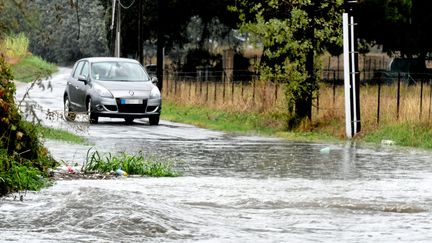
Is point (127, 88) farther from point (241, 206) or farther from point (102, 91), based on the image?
point (241, 206)

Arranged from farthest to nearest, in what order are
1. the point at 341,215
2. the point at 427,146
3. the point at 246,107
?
the point at 246,107 < the point at 427,146 < the point at 341,215

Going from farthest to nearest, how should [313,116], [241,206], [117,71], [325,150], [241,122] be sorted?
[241,122], [117,71], [313,116], [325,150], [241,206]

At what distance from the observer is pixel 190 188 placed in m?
13.4

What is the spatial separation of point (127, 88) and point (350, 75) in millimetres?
6153

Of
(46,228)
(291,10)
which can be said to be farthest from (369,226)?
(291,10)

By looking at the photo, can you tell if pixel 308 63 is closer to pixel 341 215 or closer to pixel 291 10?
pixel 291 10

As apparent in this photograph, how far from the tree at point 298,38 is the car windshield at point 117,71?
3.66 meters

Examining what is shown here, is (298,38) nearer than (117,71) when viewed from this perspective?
Yes

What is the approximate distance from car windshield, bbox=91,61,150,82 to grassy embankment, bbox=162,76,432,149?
6.99ft

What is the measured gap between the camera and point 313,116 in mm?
28391

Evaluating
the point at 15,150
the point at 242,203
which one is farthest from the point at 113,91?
the point at 242,203

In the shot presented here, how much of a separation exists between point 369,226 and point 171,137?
13.7m

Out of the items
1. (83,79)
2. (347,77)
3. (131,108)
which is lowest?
(131,108)

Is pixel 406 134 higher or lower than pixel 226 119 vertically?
higher
